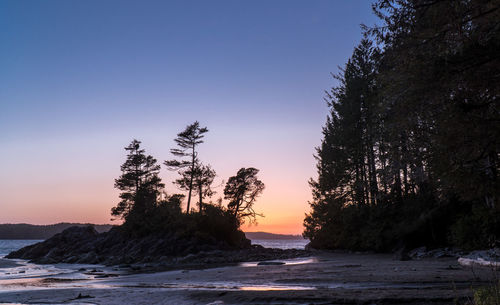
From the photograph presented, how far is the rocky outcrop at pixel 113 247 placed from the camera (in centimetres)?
3741

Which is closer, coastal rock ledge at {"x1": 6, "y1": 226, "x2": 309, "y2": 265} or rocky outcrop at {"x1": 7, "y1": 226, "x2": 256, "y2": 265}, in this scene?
coastal rock ledge at {"x1": 6, "y1": 226, "x2": 309, "y2": 265}

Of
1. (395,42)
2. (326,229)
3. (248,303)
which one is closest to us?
(248,303)

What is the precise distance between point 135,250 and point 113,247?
507 centimetres

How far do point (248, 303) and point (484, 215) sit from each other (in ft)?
63.3

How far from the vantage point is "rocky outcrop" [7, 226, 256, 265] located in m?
37.4

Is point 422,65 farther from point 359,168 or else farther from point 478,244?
point 359,168

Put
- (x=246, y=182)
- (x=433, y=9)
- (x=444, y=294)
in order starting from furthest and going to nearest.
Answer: (x=246, y=182) < (x=433, y=9) < (x=444, y=294)

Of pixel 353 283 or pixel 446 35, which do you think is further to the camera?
pixel 353 283

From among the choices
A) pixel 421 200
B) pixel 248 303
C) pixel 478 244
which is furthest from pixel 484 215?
pixel 248 303

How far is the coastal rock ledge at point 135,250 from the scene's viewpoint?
3356 centimetres

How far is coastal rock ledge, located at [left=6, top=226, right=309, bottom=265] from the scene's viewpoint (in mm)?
33562

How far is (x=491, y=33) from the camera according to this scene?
813 centimetres

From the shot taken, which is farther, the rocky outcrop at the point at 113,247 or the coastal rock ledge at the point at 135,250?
the rocky outcrop at the point at 113,247

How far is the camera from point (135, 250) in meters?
40.5
